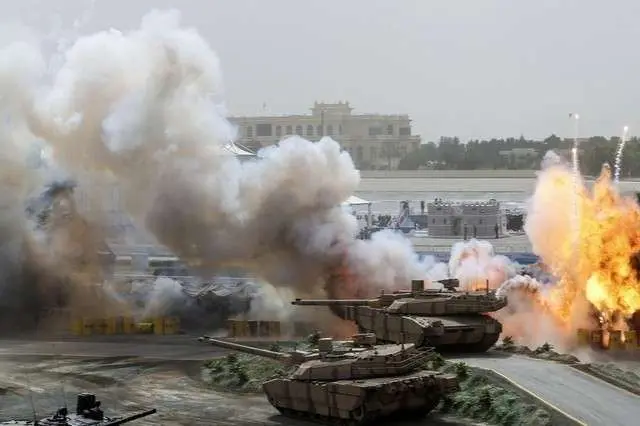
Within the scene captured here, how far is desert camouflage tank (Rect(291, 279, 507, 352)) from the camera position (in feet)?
130

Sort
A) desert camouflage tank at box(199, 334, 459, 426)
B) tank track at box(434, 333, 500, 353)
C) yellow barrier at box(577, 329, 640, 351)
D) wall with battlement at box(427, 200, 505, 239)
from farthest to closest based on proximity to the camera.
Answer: wall with battlement at box(427, 200, 505, 239) → yellow barrier at box(577, 329, 640, 351) → tank track at box(434, 333, 500, 353) → desert camouflage tank at box(199, 334, 459, 426)

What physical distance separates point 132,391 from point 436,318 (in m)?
11.5

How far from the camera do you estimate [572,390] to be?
108 ft

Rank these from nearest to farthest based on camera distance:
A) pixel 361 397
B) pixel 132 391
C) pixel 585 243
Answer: pixel 361 397 < pixel 132 391 < pixel 585 243

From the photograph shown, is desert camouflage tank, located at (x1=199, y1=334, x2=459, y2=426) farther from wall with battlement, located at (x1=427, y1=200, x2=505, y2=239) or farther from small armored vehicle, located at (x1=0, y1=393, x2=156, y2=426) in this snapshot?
wall with battlement, located at (x1=427, y1=200, x2=505, y2=239)

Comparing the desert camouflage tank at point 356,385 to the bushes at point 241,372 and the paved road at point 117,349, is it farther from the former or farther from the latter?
the paved road at point 117,349

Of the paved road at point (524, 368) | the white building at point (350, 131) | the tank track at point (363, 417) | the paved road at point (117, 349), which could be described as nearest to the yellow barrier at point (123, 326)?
the paved road at point (524, 368)

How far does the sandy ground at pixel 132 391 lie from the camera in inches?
1304

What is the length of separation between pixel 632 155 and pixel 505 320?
3555cm

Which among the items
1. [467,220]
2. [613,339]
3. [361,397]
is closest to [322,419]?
[361,397]

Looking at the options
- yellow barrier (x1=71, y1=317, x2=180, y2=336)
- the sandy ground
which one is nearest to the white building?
yellow barrier (x1=71, y1=317, x2=180, y2=336)

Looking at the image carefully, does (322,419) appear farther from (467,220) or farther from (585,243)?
(467,220)

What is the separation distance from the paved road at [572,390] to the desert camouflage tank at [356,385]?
10.4 feet

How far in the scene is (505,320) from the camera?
47.0 metres
